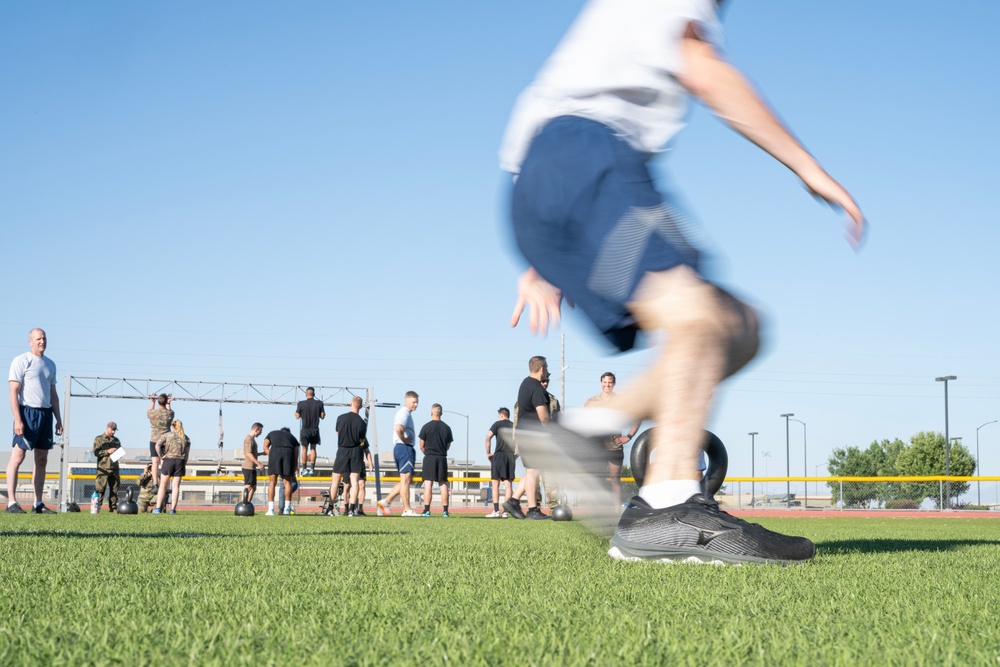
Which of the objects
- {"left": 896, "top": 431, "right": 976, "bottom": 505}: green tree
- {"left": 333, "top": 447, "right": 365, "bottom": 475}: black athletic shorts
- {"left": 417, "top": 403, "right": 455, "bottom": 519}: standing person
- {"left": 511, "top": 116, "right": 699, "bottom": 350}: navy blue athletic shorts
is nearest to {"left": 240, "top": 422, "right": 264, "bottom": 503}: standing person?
{"left": 333, "top": 447, "right": 365, "bottom": 475}: black athletic shorts

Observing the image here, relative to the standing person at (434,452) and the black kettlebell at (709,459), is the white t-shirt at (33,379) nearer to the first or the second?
the standing person at (434,452)

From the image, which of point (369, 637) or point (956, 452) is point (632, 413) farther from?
point (956, 452)

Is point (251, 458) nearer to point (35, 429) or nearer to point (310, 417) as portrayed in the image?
Result: point (310, 417)

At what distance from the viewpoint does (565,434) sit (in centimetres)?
313

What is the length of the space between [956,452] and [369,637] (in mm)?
110107

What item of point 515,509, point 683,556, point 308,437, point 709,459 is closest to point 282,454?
point 308,437

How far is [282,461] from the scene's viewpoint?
17.6 metres

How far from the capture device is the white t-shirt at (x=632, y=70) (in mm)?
3256

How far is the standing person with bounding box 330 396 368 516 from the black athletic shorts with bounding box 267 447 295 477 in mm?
1427

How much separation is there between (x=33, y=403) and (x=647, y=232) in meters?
10.6

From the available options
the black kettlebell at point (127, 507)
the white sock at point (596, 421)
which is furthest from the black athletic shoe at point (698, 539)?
the black kettlebell at point (127, 507)

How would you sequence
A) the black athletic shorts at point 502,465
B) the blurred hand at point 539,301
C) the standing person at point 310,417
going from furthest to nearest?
the standing person at point 310,417 → the black athletic shorts at point 502,465 → the blurred hand at point 539,301

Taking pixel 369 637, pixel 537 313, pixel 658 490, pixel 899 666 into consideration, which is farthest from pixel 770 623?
pixel 537 313

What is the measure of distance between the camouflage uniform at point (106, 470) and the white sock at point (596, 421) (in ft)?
50.3
